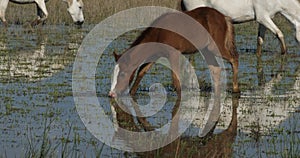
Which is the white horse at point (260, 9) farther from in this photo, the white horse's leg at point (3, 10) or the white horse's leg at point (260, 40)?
the white horse's leg at point (3, 10)

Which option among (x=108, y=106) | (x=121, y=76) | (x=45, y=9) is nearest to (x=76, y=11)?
(x=45, y=9)

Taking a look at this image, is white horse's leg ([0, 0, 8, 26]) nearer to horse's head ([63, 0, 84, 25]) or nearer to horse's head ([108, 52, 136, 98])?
horse's head ([63, 0, 84, 25])

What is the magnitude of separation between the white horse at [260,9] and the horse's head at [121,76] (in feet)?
18.0

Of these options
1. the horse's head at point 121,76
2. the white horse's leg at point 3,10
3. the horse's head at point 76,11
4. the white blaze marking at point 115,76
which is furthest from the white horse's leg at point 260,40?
the white horse's leg at point 3,10

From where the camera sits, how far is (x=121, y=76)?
980 centimetres

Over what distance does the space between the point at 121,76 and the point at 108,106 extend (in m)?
0.42

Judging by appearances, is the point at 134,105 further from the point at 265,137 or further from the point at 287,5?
the point at 287,5

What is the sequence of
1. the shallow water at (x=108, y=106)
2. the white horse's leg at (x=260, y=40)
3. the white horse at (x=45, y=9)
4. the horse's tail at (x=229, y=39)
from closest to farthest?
the shallow water at (x=108, y=106) → the horse's tail at (x=229, y=39) → the white horse's leg at (x=260, y=40) → the white horse at (x=45, y=9)

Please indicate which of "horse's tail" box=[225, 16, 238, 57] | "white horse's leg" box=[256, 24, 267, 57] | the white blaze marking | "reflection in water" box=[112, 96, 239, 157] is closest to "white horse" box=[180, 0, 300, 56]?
"white horse's leg" box=[256, 24, 267, 57]

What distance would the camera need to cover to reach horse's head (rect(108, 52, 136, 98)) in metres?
9.76

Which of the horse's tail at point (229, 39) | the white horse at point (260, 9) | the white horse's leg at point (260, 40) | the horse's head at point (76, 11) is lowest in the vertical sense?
the horse's head at point (76, 11)

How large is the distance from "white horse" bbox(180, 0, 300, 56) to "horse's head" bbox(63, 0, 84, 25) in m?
6.05

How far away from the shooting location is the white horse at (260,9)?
15281 mm

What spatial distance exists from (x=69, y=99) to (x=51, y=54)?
479 cm
